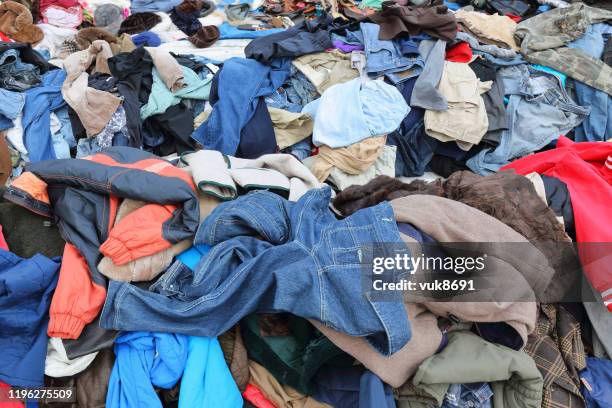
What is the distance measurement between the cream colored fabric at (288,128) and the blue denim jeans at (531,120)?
0.79 metres

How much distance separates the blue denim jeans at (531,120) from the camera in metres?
1.88

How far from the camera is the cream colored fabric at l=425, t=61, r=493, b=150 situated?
1.82m

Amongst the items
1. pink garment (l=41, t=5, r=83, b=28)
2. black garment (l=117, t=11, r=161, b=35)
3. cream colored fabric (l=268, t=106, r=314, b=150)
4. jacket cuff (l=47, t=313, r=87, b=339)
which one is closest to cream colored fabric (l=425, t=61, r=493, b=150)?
cream colored fabric (l=268, t=106, r=314, b=150)

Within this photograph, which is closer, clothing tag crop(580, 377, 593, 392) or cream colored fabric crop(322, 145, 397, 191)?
clothing tag crop(580, 377, 593, 392)

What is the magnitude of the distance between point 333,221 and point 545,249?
543 millimetres

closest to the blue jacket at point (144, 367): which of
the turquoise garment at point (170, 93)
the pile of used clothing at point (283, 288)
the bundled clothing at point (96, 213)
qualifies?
the pile of used clothing at point (283, 288)

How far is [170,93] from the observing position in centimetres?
190

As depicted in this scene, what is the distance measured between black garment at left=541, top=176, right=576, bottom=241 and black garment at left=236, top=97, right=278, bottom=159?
109 cm

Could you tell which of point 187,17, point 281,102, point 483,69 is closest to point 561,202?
point 483,69

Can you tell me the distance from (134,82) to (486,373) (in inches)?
71.8

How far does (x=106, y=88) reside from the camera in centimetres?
187

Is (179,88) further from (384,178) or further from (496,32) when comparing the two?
(496,32)

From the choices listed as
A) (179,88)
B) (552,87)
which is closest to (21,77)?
(179,88)

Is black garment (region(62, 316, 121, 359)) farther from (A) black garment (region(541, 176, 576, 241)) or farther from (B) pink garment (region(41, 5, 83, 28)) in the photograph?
(B) pink garment (region(41, 5, 83, 28))
